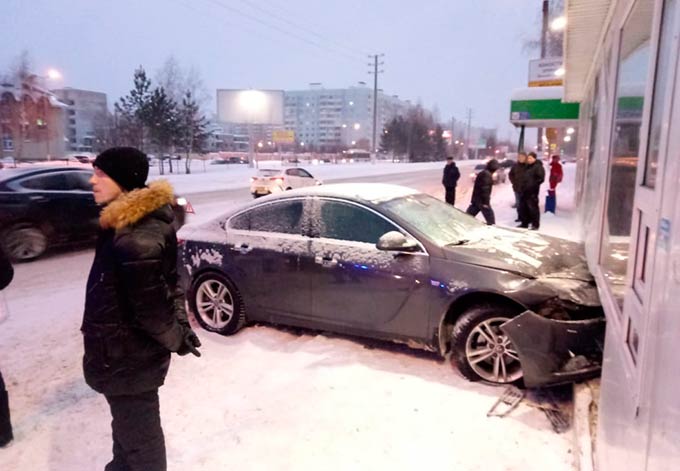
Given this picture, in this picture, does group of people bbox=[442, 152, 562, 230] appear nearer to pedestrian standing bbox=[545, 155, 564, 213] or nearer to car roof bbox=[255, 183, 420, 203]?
pedestrian standing bbox=[545, 155, 564, 213]

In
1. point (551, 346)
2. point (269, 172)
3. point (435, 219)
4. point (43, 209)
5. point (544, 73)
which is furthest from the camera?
point (269, 172)

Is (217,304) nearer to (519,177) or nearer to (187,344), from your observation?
(187,344)

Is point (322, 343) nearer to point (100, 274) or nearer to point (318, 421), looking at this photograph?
point (318, 421)

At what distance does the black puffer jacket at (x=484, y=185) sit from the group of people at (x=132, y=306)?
8.97 meters

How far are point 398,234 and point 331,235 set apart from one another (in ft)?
2.32

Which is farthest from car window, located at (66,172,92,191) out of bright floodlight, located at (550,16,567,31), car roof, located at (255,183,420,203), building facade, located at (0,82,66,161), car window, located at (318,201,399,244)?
building facade, located at (0,82,66,161)

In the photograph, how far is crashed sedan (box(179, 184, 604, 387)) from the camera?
375cm

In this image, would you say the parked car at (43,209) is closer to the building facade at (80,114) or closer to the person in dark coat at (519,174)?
the person in dark coat at (519,174)

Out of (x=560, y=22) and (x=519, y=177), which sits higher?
(x=560, y=22)

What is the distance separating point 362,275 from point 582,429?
1.99 metres

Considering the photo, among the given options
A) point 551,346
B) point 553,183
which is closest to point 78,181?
point 551,346

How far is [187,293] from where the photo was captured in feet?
17.2

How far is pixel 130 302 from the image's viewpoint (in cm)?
222

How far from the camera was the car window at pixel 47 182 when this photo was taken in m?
8.73
